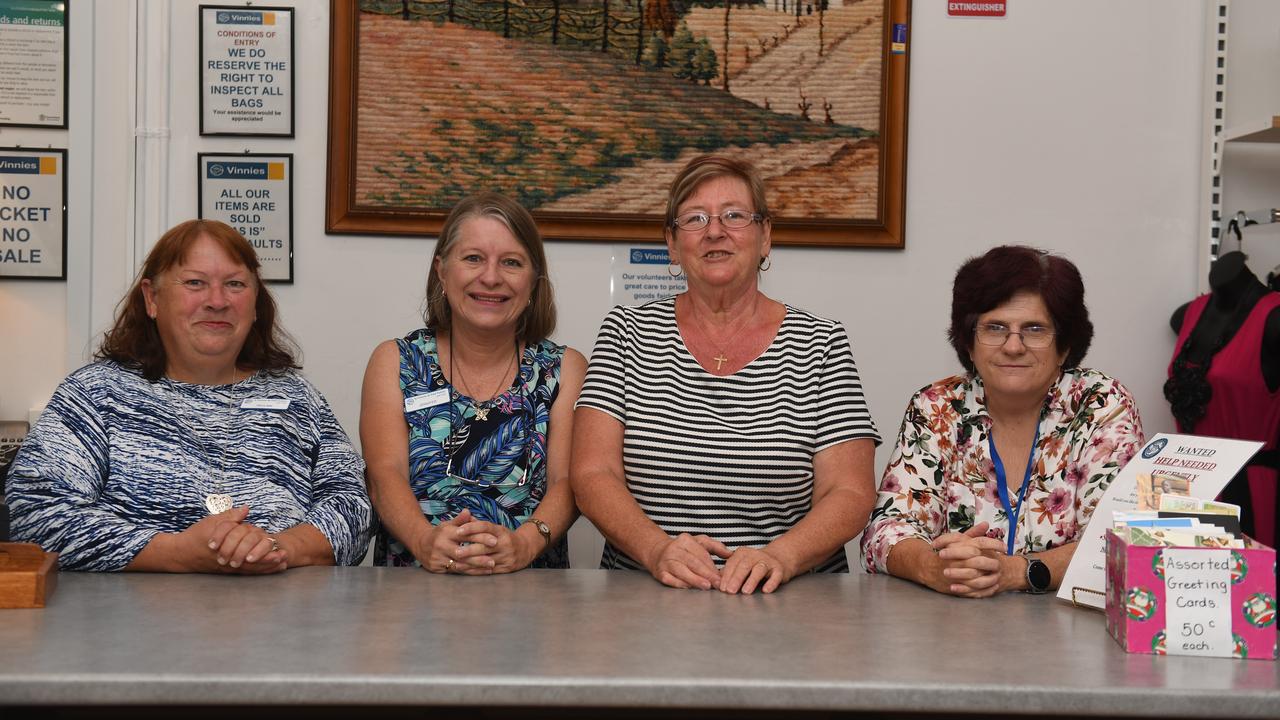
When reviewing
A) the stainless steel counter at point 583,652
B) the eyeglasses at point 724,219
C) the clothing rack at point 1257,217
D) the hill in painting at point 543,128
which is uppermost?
the hill in painting at point 543,128

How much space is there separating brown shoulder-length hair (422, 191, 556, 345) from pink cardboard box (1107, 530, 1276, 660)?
1392 millimetres

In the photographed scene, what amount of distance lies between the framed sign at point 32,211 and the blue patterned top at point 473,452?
139cm

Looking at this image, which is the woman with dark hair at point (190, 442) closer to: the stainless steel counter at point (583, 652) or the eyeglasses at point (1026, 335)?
the stainless steel counter at point (583, 652)

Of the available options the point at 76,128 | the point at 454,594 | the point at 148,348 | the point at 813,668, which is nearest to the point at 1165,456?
the point at 813,668

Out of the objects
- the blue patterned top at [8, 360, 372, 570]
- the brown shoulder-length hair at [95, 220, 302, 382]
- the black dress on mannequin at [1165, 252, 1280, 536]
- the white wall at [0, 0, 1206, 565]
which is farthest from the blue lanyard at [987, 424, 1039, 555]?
the brown shoulder-length hair at [95, 220, 302, 382]

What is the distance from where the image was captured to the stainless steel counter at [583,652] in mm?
1236

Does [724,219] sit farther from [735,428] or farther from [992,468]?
[992,468]

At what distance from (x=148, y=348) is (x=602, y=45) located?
1.49 meters

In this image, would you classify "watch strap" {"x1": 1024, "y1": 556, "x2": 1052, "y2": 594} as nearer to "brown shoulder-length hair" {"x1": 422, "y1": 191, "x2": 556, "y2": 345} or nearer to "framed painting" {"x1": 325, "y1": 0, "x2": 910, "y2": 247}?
"brown shoulder-length hair" {"x1": 422, "y1": 191, "x2": 556, "y2": 345}

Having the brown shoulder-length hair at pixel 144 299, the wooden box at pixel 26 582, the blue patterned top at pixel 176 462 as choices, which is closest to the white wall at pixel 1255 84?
the blue patterned top at pixel 176 462

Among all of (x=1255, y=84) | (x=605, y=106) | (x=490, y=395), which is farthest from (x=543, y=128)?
(x=1255, y=84)

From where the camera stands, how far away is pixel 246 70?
9.97ft

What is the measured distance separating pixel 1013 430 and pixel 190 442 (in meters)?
1.65

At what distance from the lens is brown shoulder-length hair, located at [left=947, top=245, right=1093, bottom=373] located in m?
2.09
